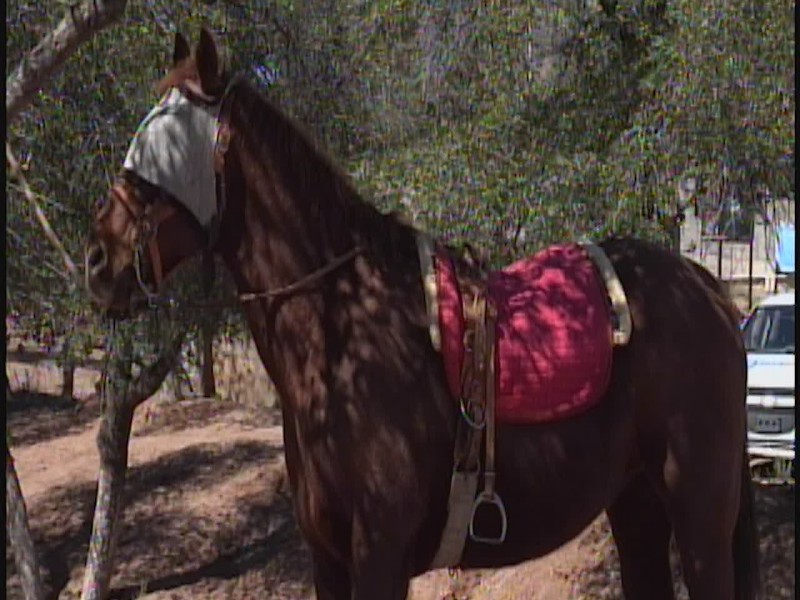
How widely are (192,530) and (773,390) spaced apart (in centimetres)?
540

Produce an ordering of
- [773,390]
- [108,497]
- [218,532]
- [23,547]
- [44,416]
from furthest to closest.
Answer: [44,416] < [773,390] < [218,532] < [108,497] < [23,547]

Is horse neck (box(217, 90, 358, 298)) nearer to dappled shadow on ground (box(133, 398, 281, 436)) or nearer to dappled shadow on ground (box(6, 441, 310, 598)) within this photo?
dappled shadow on ground (box(6, 441, 310, 598))

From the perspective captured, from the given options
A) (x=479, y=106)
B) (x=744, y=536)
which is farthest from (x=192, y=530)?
(x=744, y=536)

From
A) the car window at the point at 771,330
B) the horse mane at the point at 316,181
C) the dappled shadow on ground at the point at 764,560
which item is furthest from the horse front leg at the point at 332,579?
the car window at the point at 771,330

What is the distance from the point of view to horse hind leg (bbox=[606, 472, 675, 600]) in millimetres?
3381

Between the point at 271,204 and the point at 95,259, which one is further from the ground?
the point at 271,204

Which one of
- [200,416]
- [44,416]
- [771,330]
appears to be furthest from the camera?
[44,416]

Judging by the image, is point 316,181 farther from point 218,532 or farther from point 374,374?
point 218,532

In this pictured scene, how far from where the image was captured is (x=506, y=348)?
9.48ft

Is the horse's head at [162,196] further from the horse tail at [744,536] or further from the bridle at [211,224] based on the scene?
the horse tail at [744,536]

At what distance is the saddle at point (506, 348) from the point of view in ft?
9.18

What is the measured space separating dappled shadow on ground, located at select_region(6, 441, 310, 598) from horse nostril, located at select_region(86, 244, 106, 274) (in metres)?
4.36

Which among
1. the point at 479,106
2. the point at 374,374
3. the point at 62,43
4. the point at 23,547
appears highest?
the point at 479,106

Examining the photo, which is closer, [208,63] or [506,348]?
[208,63]
